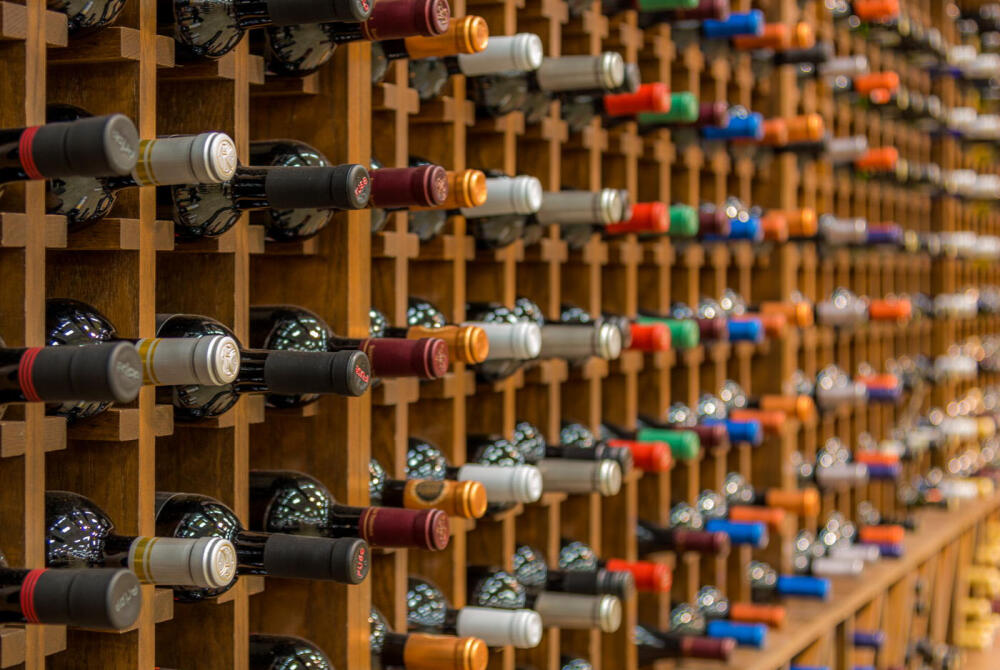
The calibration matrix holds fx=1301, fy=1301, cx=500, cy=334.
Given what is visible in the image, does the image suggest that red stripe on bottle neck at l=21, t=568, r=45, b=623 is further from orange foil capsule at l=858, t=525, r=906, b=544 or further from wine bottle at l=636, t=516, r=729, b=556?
orange foil capsule at l=858, t=525, r=906, b=544

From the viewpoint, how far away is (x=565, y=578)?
1.35 metres

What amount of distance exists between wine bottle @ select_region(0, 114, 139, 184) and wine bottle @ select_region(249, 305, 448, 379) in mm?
306

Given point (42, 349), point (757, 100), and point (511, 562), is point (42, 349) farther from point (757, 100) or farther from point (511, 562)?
point (757, 100)

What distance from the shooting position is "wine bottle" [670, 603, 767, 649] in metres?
1.65

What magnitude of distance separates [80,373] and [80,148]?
0.11m

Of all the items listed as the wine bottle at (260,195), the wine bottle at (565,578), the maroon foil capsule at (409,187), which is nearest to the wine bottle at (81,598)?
the wine bottle at (260,195)

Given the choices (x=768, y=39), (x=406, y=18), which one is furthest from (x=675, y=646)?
(x=406, y=18)

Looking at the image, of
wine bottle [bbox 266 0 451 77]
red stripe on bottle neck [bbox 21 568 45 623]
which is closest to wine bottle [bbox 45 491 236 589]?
red stripe on bottle neck [bbox 21 568 45 623]

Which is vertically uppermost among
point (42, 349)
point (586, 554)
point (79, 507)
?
point (42, 349)

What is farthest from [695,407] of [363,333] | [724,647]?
[363,333]

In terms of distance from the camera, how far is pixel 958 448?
3139mm

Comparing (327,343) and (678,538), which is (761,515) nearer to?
(678,538)

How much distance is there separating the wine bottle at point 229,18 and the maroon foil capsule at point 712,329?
2.89 feet

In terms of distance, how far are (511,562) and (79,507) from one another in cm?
57
